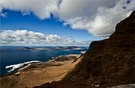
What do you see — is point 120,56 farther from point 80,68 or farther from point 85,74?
point 80,68

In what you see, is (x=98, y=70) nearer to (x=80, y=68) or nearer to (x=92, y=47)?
(x=80, y=68)

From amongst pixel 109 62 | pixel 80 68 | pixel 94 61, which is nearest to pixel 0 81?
pixel 80 68

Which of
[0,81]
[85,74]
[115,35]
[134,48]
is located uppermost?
[115,35]

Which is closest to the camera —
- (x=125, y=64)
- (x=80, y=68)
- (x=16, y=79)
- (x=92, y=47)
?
(x=125, y=64)

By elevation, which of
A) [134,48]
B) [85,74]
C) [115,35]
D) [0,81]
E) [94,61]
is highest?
[115,35]

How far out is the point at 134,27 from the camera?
3994 centimetres

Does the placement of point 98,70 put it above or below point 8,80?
above

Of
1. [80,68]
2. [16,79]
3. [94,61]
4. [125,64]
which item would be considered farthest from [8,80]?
[125,64]

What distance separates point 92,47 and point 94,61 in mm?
10343

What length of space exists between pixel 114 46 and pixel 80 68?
39.9ft

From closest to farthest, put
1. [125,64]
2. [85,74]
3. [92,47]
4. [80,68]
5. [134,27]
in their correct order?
[125,64]
[134,27]
[85,74]
[80,68]
[92,47]

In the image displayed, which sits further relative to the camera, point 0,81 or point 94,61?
point 0,81

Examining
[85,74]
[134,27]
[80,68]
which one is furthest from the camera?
[80,68]

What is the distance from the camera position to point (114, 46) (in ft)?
138
